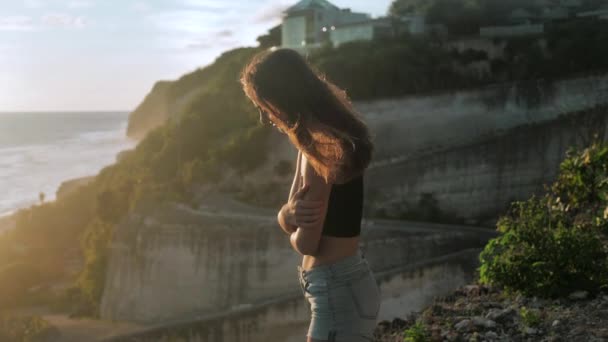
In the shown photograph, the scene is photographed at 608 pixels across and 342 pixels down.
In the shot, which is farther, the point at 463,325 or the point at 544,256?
the point at 544,256

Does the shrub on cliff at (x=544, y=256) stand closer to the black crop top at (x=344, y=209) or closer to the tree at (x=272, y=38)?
the black crop top at (x=344, y=209)

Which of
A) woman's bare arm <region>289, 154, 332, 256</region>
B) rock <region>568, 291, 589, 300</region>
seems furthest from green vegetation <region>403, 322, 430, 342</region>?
woman's bare arm <region>289, 154, 332, 256</region>

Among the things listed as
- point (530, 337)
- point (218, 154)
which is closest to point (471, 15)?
point (218, 154)

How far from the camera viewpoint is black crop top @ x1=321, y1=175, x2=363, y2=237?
114 inches

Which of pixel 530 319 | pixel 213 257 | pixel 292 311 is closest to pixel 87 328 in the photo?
pixel 213 257

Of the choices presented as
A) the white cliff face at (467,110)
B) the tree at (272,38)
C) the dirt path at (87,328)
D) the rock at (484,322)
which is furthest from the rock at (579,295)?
the tree at (272,38)

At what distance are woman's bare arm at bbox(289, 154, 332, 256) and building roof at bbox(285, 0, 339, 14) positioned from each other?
3582 cm

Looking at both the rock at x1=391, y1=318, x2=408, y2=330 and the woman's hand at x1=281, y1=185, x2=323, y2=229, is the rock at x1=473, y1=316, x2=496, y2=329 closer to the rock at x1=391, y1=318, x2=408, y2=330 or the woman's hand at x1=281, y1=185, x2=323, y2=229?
the rock at x1=391, y1=318, x2=408, y2=330

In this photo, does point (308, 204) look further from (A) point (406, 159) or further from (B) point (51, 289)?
(B) point (51, 289)

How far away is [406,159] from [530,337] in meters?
17.4

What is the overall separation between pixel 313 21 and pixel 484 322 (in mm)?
33184

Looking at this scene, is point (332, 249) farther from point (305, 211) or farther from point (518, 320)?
point (518, 320)

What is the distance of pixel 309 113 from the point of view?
2857mm

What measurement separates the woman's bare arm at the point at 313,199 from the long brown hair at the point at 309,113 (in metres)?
0.05
